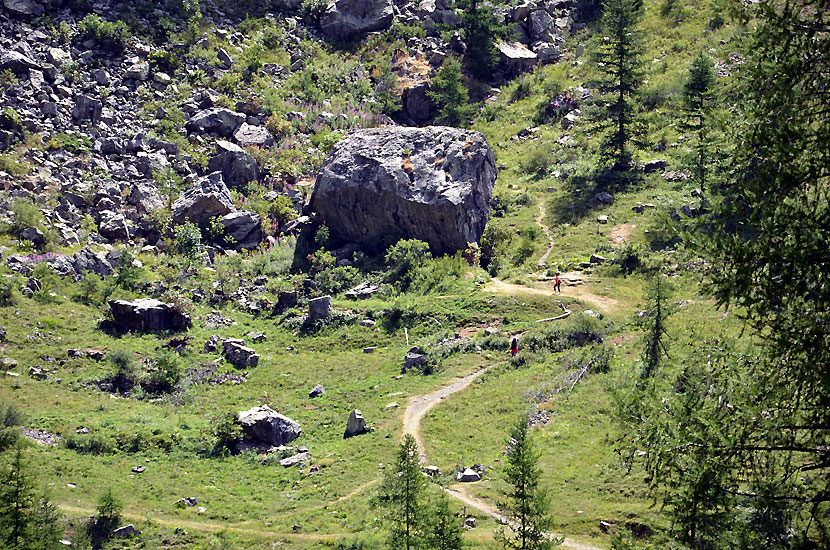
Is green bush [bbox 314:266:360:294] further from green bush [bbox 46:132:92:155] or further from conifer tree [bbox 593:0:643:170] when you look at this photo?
conifer tree [bbox 593:0:643:170]

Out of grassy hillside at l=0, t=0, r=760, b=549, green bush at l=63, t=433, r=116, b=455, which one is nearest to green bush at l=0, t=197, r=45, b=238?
grassy hillside at l=0, t=0, r=760, b=549

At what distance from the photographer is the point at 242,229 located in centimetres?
4019

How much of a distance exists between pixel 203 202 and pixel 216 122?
8.33 meters

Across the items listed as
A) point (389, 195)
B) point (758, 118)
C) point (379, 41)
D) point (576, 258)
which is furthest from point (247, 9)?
point (758, 118)

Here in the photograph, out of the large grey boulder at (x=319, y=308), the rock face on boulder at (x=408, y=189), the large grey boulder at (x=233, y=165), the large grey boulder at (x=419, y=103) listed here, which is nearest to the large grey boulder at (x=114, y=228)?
the large grey boulder at (x=233, y=165)

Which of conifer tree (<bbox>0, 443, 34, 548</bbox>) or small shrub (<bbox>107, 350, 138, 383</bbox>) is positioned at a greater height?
conifer tree (<bbox>0, 443, 34, 548</bbox>)

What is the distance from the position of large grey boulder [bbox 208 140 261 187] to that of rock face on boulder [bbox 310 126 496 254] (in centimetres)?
537

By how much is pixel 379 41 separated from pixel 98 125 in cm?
2483

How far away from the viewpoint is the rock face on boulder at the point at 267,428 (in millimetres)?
24938

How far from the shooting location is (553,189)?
144 ft

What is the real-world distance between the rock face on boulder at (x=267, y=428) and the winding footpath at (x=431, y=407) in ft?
13.6

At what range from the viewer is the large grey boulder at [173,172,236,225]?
3934cm

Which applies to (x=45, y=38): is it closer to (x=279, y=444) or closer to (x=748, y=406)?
(x=279, y=444)

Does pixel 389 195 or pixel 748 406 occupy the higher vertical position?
pixel 748 406
